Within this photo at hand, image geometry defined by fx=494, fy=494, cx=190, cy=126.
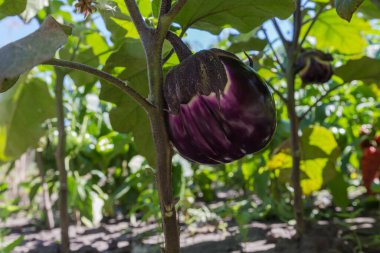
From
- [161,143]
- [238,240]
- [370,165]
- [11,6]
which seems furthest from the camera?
[370,165]

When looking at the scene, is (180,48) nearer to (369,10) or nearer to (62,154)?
(62,154)

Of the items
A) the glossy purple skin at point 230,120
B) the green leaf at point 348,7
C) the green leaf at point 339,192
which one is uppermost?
the green leaf at point 348,7

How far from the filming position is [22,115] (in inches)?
26.5

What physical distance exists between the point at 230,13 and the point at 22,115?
324 mm

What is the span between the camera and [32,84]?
30.6 inches

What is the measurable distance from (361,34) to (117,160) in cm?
94

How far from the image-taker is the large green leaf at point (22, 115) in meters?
0.61

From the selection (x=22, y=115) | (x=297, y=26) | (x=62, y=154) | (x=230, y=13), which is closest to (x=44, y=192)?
(x=62, y=154)

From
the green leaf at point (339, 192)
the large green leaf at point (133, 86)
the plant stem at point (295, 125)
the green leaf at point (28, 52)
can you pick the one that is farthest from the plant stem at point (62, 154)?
the green leaf at point (339, 192)

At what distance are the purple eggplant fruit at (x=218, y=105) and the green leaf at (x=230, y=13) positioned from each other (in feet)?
0.43

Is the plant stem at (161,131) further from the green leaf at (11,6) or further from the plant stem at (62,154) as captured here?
the plant stem at (62,154)

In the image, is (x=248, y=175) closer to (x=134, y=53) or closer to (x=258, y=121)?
(x=134, y=53)

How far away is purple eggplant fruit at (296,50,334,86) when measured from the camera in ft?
2.97

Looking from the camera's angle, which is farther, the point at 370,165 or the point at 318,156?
the point at 370,165
